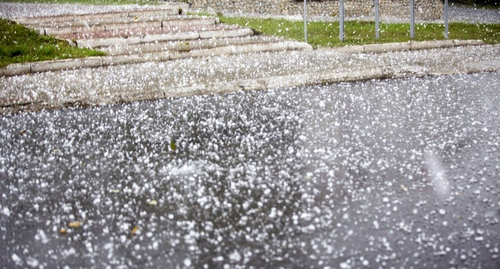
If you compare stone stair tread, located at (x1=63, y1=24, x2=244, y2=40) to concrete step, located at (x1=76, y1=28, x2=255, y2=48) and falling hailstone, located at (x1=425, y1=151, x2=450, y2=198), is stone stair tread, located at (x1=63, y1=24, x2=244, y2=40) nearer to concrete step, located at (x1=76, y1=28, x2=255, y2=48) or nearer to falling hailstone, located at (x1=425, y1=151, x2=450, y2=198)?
concrete step, located at (x1=76, y1=28, x2=255, y2=48)

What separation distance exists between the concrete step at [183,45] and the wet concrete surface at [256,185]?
132 inches

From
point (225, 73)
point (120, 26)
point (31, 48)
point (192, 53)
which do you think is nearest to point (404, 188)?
point (225, 73)

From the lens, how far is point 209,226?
2.96 meters

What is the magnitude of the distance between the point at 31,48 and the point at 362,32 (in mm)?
6642

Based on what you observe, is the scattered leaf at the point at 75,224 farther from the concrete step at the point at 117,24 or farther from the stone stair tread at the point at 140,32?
the concrete step at the point at 117,24

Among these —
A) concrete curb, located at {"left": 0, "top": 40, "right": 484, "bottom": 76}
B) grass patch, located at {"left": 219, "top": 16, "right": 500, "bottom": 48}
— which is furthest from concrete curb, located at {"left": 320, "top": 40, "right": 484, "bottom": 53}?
grass patch, located at {"left": 219, "top": 16, "right": 500, "bottom": 48}

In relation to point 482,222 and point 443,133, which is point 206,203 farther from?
point 443,133

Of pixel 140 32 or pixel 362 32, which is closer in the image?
pixel 140 32

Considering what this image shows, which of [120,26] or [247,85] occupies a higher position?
[120,26]

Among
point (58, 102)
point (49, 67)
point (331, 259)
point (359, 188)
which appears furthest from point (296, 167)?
point (49, 67)

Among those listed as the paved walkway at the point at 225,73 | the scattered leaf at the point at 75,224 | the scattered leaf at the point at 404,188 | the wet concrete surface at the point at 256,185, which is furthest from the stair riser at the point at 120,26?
the scattered leaf at the point at 404,188

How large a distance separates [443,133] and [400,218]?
5.84 feet

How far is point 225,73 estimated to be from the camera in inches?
277

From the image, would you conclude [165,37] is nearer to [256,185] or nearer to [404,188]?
[256,185]
